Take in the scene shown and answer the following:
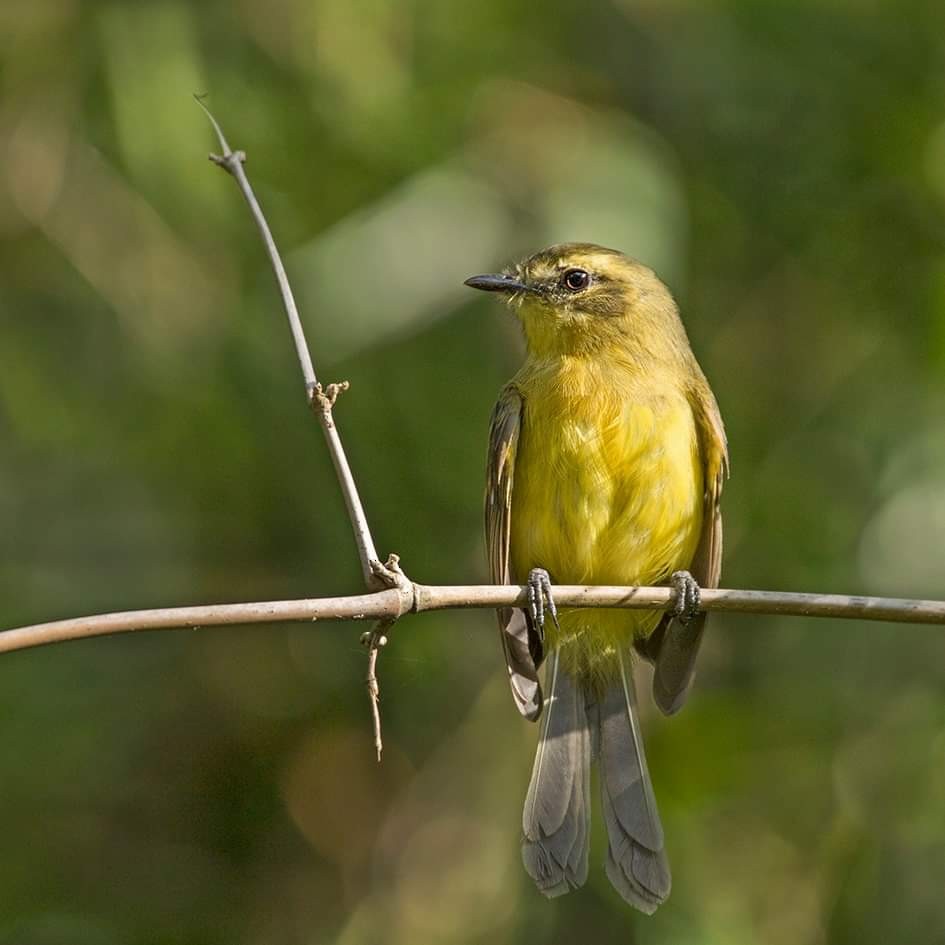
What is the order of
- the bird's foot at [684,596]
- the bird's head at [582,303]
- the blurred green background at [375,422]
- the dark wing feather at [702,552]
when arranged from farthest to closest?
the blurred green background at [375,422] < the bird's head at [582,303] < the dark wing feather at [702,552] < the bird's foot at [684,596]

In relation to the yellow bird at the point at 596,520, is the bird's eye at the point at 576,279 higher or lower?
higher

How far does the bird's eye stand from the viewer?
5.08 metres

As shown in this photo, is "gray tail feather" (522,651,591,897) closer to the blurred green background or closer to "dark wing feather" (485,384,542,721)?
"dark wing feather" (485,384,542,721)

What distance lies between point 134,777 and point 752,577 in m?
2.23

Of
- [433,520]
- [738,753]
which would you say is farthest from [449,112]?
[738,753]

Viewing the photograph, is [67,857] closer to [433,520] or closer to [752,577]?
[433,520]

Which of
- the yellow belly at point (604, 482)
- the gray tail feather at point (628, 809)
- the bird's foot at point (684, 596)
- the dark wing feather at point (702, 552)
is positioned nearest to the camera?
the bird's foot at point (684, 596)

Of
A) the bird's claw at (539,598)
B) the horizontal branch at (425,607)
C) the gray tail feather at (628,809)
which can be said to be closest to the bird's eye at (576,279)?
the bird's claw at (539,598)

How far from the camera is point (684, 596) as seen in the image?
4266 mm

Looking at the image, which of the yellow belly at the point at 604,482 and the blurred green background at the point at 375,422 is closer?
the yellow belly at the point at 604,482

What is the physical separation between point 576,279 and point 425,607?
221cm

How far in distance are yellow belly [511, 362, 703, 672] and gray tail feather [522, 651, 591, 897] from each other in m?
0.43

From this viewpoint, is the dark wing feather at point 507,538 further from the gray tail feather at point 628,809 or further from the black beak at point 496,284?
the black beak at point 496,284

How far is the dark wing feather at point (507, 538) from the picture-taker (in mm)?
4738
